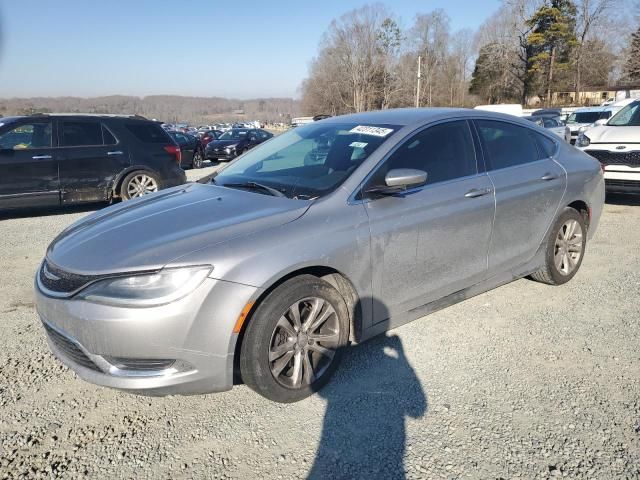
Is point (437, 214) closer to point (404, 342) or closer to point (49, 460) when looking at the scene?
point (404, 342)

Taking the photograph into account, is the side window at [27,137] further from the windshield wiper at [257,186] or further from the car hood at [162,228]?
the windshield wiper at [257,186]

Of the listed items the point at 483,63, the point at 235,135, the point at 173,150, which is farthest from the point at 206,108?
the point at 173,150

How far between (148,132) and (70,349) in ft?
23.0

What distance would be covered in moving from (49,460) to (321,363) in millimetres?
1474

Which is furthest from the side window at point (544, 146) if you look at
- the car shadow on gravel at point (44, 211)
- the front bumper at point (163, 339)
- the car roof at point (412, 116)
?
the car shadow on gravel at point (44, 211)

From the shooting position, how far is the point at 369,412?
271 cm

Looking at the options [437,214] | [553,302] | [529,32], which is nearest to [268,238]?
[437,214]

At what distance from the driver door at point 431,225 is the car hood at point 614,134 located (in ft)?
17.1

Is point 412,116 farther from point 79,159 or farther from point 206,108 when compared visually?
point 206,108

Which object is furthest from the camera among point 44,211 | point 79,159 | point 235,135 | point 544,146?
point 235,135

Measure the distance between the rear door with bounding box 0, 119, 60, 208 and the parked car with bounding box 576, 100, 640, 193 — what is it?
8632 millimetres

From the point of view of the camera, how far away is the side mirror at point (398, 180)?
3004 millimetres

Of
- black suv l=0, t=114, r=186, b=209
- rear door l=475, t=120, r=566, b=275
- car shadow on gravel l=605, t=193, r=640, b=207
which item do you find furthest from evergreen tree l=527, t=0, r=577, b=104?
rear door l=475, t=120, r=566, b=275

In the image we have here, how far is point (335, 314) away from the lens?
9.40 feet
